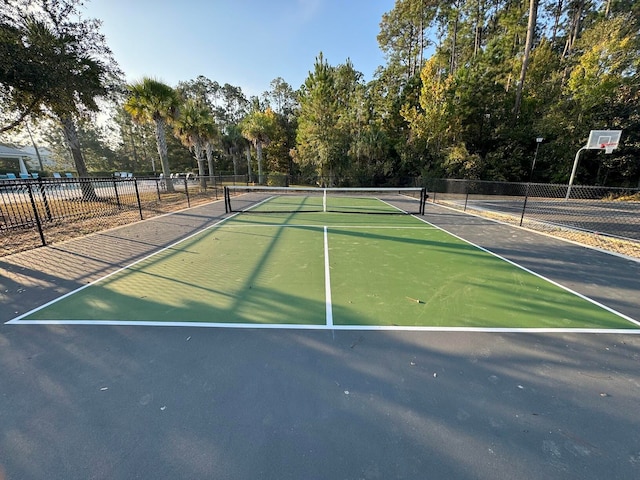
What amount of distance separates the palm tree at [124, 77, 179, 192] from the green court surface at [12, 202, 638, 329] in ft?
46.8

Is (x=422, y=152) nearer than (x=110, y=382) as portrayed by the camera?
No

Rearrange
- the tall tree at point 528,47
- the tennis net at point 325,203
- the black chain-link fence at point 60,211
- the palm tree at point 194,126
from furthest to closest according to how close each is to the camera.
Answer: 1. the palm tree at point 194,126
2. the tall tree at point 528,47
3. the tennis net at point 325,203
4. the black chain-link fence at point 60,211

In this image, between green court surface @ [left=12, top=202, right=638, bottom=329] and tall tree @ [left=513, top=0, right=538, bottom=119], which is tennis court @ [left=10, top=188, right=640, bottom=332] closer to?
green court surface @ [left=12, top=202, right=638, bottom=329]

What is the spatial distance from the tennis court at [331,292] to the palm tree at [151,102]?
14161mm

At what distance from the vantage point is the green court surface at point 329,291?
3.32 metres

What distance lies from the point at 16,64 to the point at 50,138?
57.9m

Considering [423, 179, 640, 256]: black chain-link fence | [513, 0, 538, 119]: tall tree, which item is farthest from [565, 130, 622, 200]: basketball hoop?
[513, 0, 538, 119]: tall tree

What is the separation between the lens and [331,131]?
22781 mm

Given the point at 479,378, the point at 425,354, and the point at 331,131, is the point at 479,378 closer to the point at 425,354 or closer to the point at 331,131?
the point at 425,354

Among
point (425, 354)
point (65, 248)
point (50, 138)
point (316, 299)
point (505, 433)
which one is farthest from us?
point (50, 138)

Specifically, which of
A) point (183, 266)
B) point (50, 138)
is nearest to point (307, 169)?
point (183, 266)

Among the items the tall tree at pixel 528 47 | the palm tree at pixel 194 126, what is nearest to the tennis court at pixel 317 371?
the palm tree at pixel 194 126

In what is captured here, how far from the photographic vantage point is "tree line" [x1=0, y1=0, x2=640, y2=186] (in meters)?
12.7

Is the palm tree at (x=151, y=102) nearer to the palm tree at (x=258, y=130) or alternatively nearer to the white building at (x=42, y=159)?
the palm tree at (x=258, y=130)
